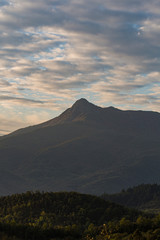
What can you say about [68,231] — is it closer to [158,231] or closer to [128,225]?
[128,225]

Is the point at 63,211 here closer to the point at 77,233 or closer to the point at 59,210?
the point at 59,210

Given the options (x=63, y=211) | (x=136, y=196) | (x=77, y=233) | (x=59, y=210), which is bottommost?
(x=136, y=196)

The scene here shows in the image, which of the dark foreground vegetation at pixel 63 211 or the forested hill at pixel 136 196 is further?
the forested hill at pixel 136 196

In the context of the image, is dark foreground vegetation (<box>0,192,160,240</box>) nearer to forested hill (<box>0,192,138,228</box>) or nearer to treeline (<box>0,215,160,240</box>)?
forested hill (<box>0,192,138,228</box>)

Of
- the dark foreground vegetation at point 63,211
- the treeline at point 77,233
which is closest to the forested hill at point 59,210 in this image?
the dark foreground vegetation at point 63,211

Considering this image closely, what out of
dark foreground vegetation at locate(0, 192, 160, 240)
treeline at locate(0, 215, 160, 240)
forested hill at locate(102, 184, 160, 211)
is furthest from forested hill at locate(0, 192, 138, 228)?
forested hill at locate(102, 184, 160, 211)

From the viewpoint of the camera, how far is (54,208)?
169 feet

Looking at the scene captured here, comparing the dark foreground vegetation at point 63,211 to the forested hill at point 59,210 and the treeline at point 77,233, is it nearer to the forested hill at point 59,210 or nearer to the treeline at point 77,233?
the forested hill at point 59,210

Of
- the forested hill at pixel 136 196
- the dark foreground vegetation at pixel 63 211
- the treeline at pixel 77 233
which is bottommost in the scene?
the forested hill at pixel 136 196

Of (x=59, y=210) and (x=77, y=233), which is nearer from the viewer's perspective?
(x=77, y=233)

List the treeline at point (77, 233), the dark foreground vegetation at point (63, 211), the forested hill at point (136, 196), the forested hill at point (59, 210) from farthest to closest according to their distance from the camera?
the forested hill at point (136, 196) < the forested hill at point (59, 210) < the dark foreground vegetation at point (63, 211) < the treeline at point (77, 233)

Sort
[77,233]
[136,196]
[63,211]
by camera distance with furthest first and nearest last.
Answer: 1. [136,196]
2. [63,211]
3. [77,233]

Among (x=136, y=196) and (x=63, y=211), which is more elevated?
(x=63, y=211)

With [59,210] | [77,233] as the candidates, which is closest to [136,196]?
[59,210]
